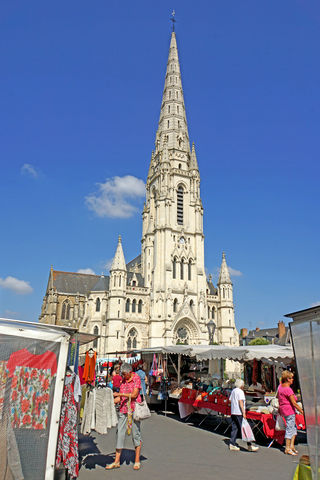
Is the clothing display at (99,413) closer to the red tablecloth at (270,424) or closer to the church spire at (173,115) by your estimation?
the red tablecloth at (270,424)

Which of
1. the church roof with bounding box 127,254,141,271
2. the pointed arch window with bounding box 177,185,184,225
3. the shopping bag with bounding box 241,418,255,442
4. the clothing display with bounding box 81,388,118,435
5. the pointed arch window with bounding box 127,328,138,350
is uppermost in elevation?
the pointed arch window with bounding box 177,185,184,225

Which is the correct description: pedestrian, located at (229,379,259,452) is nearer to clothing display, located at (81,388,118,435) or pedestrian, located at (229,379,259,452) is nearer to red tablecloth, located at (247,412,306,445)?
red tablecloth, located at (247,412,306,445)

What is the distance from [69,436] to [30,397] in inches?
51.0

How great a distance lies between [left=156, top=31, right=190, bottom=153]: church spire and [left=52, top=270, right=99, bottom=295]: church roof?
24806 mm

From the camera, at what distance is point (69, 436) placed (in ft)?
19.4

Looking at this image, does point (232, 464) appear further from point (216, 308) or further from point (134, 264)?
point (134, 264)

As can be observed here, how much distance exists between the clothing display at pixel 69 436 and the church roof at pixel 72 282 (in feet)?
174

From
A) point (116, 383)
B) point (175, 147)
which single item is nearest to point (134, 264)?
point (175, 147)

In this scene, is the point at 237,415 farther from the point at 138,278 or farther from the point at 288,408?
the point at 138,278

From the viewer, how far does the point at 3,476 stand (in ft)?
15.6

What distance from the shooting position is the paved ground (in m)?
6.62

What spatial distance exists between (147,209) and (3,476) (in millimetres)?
48428

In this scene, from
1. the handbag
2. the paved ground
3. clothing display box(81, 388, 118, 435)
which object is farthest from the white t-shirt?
clothing display box(81, 388, 118, 435)

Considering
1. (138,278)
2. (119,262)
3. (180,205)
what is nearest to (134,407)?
(119,262)
